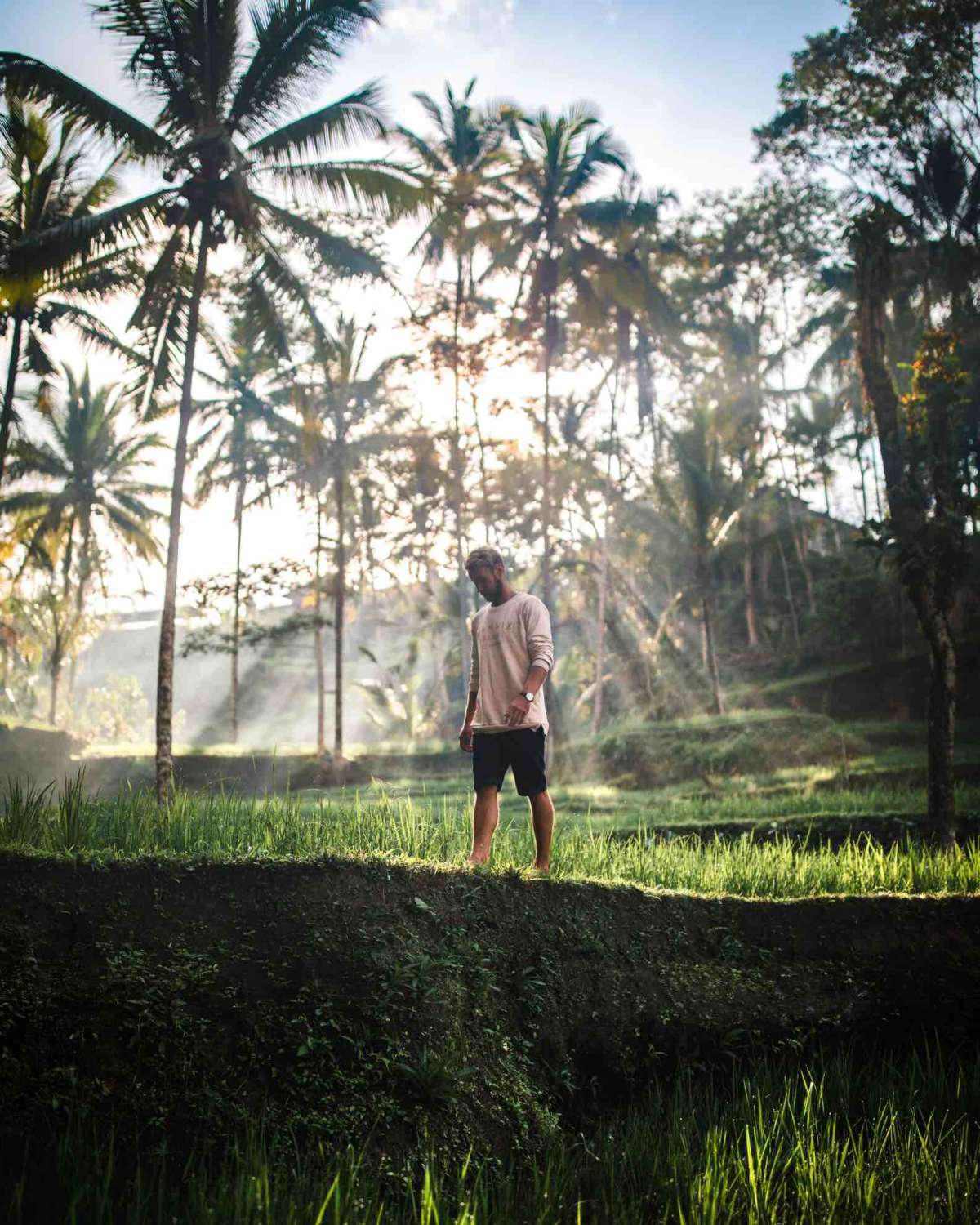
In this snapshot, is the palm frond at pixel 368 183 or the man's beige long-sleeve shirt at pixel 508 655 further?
the palm frond at pixel 368 183

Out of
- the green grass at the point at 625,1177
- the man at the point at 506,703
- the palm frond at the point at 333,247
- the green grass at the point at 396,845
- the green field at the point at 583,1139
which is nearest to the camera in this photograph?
the green grass at the point at 625,1177

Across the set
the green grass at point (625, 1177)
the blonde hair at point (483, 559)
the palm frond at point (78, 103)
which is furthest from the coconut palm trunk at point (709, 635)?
the green grass at point (625, 1177)

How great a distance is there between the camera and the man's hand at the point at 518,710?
201 inches

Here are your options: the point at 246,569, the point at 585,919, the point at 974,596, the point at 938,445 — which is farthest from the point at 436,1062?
the point at 974,596

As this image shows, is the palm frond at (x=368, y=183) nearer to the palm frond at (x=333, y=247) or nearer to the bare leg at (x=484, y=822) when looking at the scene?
the palm frond at (x=333, y=247)

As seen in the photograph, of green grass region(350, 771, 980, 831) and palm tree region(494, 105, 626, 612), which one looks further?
palm tree region(494, 105, 626, 612)

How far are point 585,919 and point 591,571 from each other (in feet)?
78.8

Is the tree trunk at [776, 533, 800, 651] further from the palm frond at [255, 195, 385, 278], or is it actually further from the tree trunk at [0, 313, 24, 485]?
the tree trunk at [0, 313, 24, 485]

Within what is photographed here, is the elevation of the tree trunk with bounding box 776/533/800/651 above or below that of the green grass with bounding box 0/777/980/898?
above

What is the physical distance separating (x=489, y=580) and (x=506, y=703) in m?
0.67

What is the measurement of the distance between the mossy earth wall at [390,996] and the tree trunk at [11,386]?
1399 centimetres

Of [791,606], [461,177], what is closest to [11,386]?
[461,177]

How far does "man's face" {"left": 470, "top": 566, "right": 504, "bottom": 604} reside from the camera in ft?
17.7

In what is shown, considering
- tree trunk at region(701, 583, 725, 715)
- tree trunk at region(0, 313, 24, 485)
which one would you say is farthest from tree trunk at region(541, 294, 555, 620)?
tree trunk at region(0, 313, 24, 485)
